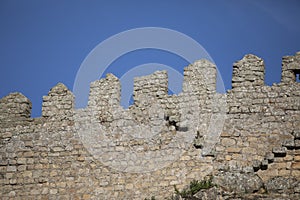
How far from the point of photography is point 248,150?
18.7m

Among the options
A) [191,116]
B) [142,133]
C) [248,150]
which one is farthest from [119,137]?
[248,150]

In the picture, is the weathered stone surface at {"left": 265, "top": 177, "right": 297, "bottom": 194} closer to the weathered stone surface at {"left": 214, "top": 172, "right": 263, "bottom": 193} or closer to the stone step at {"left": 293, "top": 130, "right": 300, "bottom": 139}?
the weathered stone surface at {"left": 214, "top": 172, "right": 263, "bottom": 193}

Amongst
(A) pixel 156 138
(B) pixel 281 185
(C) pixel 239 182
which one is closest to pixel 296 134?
(B) pixel 281 185

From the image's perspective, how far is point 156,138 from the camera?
19.5 meters

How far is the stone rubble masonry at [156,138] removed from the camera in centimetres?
1861

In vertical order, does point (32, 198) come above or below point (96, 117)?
below

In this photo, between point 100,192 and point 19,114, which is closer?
point 100,192

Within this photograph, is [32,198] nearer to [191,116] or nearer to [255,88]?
[191,116]

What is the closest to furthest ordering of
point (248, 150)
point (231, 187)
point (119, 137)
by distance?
point (231, 187) < point (248, 150) < point (119, 137)

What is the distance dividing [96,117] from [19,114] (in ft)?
6.95

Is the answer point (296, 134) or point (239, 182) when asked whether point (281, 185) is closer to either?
point (239, 182)

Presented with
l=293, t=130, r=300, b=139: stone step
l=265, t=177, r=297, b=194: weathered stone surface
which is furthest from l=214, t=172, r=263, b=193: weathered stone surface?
l=293, t=130, r=300, b=139: stone step

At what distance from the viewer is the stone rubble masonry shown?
1861cm

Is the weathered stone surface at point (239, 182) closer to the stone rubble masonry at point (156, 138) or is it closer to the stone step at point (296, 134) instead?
the stone rubble masonry at point (156, 138)
